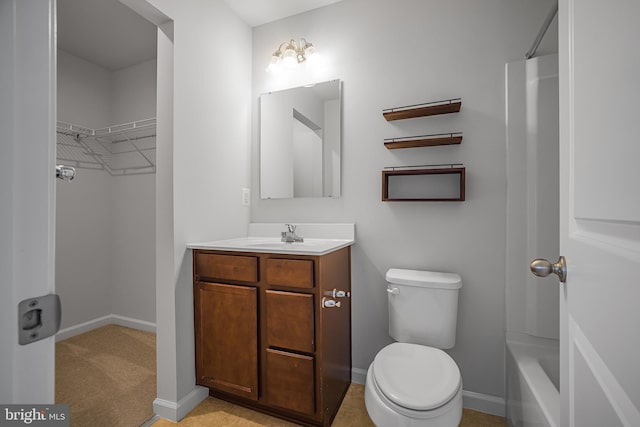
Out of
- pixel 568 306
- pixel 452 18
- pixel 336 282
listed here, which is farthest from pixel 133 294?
pixel 452 18

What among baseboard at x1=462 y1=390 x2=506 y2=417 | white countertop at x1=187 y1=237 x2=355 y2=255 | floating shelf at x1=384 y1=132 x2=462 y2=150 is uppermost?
floating shelf at x1=384 y1=132 x2=462 y2=150

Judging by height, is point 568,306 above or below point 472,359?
above

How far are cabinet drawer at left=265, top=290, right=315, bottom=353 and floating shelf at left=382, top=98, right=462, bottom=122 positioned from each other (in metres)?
1.18

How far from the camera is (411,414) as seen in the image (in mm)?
1008

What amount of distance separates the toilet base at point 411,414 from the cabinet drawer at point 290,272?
0.56 m

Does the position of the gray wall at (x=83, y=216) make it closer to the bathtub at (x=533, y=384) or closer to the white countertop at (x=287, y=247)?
the white countertop at (x=287, y=247)

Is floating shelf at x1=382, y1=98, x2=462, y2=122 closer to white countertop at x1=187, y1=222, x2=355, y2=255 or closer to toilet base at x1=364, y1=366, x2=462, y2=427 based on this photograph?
white countertop at x1=187, y1=222, x2=355, y2=255

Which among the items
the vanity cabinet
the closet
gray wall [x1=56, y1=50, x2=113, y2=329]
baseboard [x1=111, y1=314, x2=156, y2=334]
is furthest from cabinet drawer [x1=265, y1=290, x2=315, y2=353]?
gray wall [x1=56, y1=50, x2=113, y2=329]

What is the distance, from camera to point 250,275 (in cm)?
148

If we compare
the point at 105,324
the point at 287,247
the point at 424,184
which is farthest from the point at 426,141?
the point at 105,324

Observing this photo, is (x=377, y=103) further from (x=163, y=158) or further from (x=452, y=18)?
(x=163, y=158)

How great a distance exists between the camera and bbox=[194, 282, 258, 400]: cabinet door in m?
1.47

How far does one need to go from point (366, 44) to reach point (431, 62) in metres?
0.46

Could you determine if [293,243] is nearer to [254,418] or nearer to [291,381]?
[291,381]
